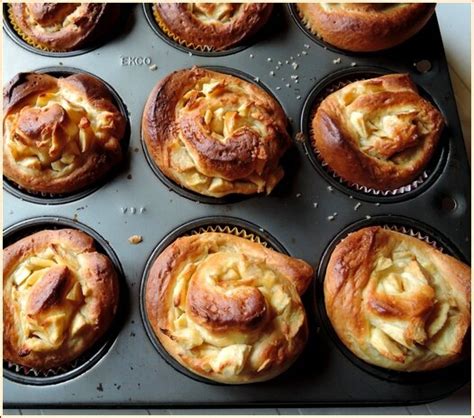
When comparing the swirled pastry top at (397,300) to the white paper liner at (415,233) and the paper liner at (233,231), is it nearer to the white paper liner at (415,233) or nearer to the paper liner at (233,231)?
the white paper liner at (415,233)

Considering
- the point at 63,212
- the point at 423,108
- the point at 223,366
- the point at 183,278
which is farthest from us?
the point at 423,108

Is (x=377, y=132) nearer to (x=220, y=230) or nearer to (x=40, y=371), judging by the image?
(x=220, y=230)

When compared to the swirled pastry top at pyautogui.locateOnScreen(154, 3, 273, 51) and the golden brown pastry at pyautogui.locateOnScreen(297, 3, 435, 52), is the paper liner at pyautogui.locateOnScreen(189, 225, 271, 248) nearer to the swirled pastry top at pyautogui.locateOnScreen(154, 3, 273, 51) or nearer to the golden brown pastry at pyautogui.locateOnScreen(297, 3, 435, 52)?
the swirled pastry top at pyautogui.locateOnScreen(154, 3, 273, 51)

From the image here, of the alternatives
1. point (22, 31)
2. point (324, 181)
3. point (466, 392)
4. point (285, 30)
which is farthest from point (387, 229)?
point (22, 31)

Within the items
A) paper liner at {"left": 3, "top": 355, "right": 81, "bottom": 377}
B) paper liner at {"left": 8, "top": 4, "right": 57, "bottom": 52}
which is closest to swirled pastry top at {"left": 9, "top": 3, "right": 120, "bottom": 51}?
paper liner at {"left": 8, "top": 4, "right": 57, "bottom": 52}

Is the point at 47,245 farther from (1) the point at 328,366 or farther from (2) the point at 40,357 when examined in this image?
(1) the point at 328,366

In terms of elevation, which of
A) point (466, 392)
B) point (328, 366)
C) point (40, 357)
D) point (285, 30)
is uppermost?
point (285, 30)

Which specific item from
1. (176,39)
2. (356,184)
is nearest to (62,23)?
(176,39)

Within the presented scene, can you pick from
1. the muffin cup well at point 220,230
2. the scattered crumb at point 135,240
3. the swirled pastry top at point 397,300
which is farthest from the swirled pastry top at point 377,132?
the scattered crumb at point 135,240
